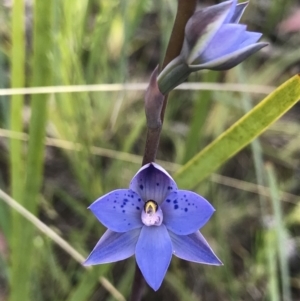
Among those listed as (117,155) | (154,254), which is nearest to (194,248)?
(154,254)

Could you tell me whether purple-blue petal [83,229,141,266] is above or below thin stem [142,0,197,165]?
below

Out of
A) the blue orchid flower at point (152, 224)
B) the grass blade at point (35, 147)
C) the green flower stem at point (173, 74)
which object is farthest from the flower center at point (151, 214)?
the grass blade at point (35, 147)

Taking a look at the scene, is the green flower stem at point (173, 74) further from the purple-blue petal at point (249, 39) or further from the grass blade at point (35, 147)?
the grass blade at point (35, 147)

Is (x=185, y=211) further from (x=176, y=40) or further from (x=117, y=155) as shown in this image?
(x=117, y=155)

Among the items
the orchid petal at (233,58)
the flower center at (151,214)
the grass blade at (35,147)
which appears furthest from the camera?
the grass blade at (35,147)

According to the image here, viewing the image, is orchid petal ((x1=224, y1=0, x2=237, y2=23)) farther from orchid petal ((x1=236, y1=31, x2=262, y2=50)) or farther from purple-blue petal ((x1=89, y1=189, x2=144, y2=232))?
purple-blue petal ((x1=89, y1=189, x2=144, y2=232))

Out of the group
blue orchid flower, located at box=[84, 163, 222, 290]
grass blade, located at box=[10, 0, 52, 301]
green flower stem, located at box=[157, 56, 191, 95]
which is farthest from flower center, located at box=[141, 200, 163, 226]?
grass blade, located at box=[10, 0, 52, 301]
